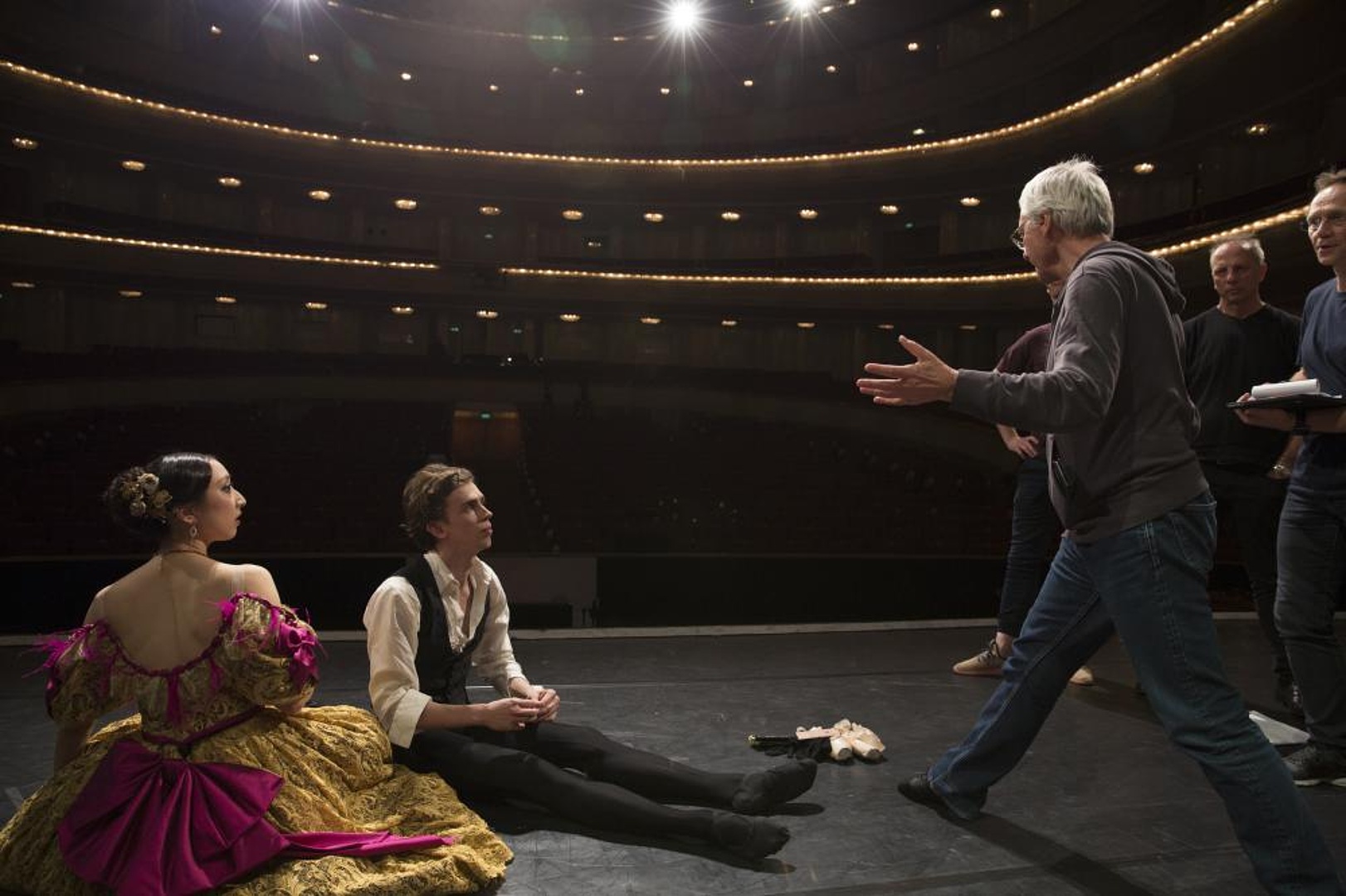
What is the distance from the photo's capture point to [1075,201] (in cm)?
214

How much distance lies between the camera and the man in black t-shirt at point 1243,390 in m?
3.29

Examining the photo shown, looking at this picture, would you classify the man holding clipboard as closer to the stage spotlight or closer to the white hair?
the white hair

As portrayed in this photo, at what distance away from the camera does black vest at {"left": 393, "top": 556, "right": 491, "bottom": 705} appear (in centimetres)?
261

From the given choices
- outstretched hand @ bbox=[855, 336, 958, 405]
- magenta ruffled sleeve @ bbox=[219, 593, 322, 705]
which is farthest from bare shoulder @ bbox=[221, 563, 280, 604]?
outstretched hand @ bbox=[855, 336, 958, 405]

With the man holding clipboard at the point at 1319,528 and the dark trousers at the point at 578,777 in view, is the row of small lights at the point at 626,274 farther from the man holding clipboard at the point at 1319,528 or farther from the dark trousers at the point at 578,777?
the dark trousers at the point at 578,777

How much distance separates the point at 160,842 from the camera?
1892mm

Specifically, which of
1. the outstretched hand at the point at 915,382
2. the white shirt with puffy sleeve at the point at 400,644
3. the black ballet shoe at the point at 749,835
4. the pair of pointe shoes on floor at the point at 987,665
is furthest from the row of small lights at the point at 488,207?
the black ballet shoe at the point at 749,835

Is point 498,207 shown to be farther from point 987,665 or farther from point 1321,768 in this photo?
point 1321,768

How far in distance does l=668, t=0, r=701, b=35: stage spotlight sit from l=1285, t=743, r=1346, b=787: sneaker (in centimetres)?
2287

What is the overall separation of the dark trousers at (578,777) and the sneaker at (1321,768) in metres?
1.68

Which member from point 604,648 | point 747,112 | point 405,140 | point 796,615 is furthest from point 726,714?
point 747,112

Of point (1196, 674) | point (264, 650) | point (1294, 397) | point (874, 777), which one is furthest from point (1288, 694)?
point (264, 650)

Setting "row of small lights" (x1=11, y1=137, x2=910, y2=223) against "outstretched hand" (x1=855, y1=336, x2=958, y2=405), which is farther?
"row of small lights" (x1=11, y1=137, x2=910, y2=223)

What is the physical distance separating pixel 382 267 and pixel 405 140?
2614 mm
